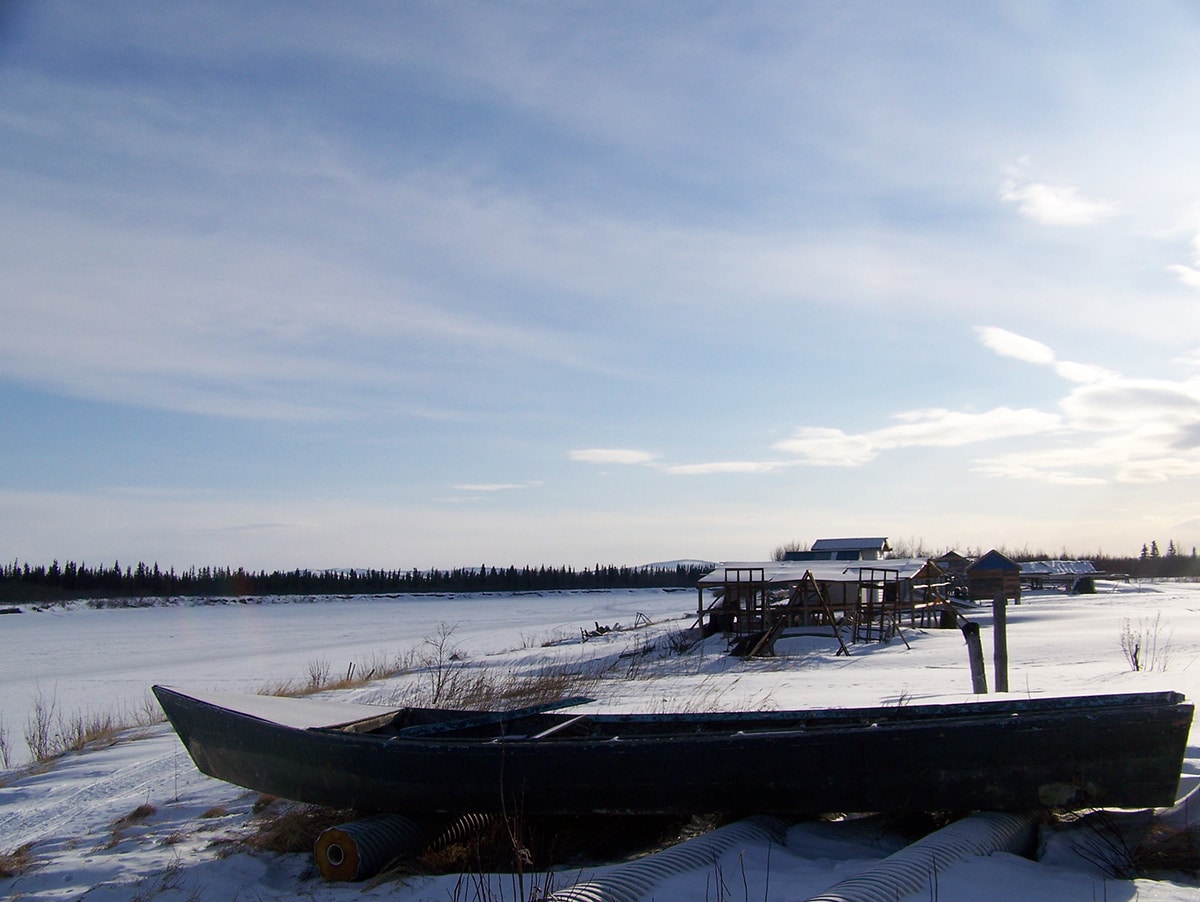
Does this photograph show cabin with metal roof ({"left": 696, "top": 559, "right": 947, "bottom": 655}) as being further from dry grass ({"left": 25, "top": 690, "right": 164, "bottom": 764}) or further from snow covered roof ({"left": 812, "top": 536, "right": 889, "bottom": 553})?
snow covered roof ({"left": 812, "top": 536, "right": 889, "bottom": 553})

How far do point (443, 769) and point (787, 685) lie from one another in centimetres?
826

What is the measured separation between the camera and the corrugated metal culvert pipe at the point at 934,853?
470 centimetres

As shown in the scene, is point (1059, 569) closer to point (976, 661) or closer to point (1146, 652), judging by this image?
point (1146, 652)

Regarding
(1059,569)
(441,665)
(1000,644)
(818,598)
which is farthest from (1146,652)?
(1059,569)

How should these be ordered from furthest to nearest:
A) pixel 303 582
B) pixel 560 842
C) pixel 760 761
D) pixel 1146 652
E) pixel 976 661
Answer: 1. pixel 303 582
2. pixel 1146 652
3. pixel 976 661
4. pixel 560 842
5. pixel 760 761

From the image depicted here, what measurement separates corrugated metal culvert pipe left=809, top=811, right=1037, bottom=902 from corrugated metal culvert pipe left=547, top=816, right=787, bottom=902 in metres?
0.96

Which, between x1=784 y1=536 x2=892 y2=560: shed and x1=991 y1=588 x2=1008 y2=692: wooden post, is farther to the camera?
x1=784 y1=536 x2=892 y2=560: shed

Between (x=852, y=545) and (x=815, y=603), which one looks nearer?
(x=815, y=603)

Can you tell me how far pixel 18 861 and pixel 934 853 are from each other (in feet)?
23.2

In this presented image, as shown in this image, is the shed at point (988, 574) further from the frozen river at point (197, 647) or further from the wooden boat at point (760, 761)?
the wooden boat at point (760, 761)

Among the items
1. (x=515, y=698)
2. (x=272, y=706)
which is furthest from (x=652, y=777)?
(x=515, y=698)

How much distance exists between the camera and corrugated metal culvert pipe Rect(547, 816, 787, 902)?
496cm

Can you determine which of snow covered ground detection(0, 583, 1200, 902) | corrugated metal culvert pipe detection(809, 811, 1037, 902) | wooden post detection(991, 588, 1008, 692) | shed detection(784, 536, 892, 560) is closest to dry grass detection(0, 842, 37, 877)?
snow covered ground detection(0, 583, 1200, 902)

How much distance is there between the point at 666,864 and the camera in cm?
557
